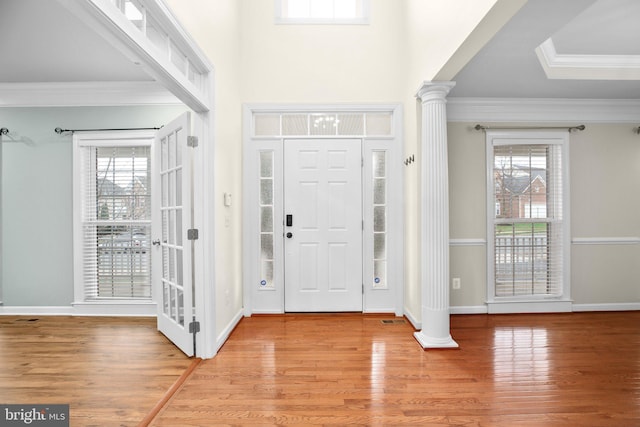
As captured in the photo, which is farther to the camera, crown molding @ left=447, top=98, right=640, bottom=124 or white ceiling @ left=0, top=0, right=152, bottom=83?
crown molding @ left=447, top=98, right=640, bottom=124

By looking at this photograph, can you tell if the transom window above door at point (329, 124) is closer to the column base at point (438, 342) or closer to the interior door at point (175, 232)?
the interior door at point (175, 232)

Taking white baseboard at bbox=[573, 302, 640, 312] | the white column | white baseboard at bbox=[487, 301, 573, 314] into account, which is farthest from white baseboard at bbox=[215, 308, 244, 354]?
white baseboard at bbox=[573, 302, 640, 312]

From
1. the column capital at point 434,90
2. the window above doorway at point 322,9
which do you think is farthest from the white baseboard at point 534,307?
the window above doorway at point 322,9

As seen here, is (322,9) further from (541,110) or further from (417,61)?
(541,110)

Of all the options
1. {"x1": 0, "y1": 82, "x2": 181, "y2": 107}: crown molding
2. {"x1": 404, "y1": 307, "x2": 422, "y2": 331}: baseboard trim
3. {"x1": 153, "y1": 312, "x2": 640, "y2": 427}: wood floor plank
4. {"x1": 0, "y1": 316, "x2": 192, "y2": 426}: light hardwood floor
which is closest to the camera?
{"x1": 153, "y1": 312, "x2": 640, "y2": 427}: wood floor plank

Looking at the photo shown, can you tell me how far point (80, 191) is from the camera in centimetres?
368

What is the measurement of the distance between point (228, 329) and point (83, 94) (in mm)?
3130

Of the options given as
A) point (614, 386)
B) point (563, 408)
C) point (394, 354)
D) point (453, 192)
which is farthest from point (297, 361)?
point (453, 192)

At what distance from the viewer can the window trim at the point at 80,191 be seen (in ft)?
12.0

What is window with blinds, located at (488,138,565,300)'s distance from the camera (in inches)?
148

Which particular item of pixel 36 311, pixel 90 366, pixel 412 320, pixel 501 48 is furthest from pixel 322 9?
pixel 36 311

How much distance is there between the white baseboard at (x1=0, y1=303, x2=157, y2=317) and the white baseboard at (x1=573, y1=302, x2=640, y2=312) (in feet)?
16.4

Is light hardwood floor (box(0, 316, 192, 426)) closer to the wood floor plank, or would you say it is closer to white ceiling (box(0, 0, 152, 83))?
the wood floor plank

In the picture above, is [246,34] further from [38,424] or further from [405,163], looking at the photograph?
[38,424]
